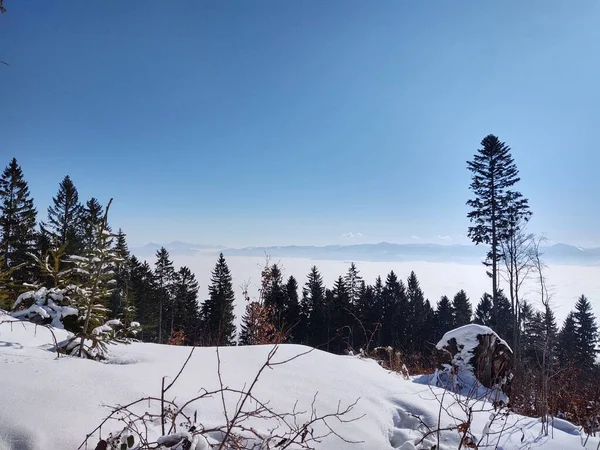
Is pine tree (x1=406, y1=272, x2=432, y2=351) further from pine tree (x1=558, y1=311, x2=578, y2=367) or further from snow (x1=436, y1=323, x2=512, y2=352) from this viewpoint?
snow (x1=436, y1=323, x2=512, y2=352)

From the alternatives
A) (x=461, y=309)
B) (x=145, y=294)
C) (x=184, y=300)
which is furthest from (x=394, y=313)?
(x=145, y=294)

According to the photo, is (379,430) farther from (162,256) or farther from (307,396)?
(162,256)

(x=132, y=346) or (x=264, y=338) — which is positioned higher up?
(x=132, y=346)

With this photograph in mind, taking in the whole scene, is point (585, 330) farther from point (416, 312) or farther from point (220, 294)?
point (220, 294)

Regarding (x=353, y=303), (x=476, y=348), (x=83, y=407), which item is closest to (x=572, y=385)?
(x=476, y=348)

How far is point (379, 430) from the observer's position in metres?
2.55

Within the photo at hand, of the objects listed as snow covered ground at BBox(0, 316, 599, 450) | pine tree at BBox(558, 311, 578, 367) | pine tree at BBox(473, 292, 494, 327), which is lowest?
pine tree at BBox(558, 311, 578, 367)

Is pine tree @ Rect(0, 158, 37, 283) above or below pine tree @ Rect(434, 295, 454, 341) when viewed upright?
above

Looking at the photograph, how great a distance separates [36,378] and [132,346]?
156 centimetres

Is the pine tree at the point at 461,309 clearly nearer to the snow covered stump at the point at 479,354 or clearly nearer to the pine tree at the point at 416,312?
the pine tree at the point at 416,312

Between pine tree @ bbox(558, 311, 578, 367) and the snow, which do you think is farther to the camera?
pine tree @ bbox(558, 311, 578, 367)

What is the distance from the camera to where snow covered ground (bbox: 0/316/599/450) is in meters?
1.81

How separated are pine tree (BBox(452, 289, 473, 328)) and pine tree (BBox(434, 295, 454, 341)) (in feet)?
2.45

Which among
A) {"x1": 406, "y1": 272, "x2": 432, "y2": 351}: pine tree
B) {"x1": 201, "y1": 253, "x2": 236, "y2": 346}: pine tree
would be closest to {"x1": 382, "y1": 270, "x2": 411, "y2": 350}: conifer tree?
{"x1": 406, "y1": 272, "x2": 432, "y2": 351}: pine tree
